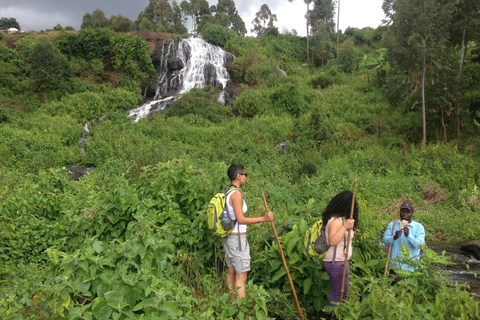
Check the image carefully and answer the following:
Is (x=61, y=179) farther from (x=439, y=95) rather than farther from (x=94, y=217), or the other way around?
(x=439, y=95)

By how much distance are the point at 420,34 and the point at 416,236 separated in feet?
38.2

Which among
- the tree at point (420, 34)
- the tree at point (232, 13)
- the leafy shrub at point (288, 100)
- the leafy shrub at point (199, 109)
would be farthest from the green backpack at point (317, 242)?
the tree at point (232, 13)

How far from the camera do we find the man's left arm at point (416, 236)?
12.3 ft

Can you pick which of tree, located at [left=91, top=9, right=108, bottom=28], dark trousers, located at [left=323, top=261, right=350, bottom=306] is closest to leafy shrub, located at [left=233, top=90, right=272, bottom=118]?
dark trousers, located at [left=323, top=261, right=350, bottom=306]

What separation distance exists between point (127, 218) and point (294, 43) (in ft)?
106

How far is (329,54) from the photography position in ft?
101

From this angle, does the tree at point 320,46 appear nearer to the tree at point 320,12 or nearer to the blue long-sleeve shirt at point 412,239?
the tree at point 320,12

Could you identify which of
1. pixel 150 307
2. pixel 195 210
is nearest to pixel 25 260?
pixel 195 210

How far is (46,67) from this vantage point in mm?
18531

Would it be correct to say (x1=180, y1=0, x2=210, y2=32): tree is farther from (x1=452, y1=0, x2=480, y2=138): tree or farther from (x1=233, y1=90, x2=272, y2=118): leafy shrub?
(x1=452, y1=0, x2=480, y2=138): tree

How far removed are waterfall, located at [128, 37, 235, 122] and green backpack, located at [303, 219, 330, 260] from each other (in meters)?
18.2

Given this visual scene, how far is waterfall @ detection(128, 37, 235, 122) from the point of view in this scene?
74.7 feet

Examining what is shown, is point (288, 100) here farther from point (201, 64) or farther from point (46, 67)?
point (46, 67)

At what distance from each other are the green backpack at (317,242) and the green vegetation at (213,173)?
38cm
